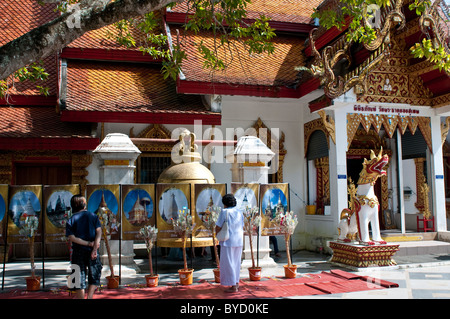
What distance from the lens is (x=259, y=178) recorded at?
27.8 ft

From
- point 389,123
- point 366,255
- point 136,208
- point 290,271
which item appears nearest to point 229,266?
point 290,271

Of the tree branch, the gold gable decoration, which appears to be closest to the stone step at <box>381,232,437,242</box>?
the gold gable decoration

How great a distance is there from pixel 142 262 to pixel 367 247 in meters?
4.79

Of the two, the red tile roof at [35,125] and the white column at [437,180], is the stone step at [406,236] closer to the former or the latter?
the white column at [437,180]

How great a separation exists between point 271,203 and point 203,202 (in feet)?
4.36

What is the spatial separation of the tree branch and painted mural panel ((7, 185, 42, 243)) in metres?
2.98

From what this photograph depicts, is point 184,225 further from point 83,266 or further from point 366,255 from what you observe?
point 366,255

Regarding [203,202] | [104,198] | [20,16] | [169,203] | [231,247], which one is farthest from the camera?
[20,16]

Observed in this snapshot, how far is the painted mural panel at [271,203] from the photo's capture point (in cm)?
785

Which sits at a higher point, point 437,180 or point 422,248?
point 437,180

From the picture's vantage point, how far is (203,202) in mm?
7590

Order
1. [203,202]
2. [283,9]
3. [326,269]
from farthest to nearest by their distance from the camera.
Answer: [283,9] → [326,269] → [203,202]

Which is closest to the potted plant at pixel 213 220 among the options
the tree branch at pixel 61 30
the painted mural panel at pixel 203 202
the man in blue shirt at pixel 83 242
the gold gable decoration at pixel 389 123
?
the painted mural panel at pixel 203 202

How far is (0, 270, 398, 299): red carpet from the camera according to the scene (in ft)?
20.3
